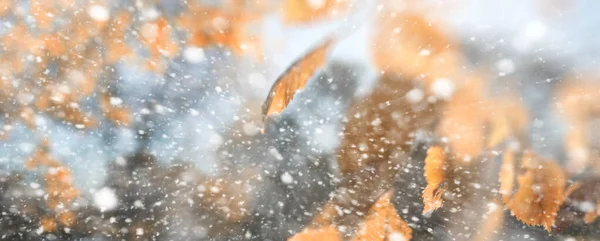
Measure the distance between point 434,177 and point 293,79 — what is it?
45 centimetres

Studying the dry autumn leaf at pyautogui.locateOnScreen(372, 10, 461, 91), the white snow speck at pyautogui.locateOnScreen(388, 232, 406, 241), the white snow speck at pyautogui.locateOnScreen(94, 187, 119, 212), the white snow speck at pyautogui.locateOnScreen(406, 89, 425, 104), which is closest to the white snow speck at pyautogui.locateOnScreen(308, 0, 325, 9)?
the dry autumn leaf at pyautogui.locateOnScreen(372, 10, 461, 91)

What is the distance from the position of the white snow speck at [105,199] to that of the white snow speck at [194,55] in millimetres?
489

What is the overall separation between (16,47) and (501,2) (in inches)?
49.5

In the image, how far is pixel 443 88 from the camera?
3.31 ft

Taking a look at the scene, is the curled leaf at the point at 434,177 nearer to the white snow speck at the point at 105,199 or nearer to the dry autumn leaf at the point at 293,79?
the dry autumn leaf at the point at 293,79

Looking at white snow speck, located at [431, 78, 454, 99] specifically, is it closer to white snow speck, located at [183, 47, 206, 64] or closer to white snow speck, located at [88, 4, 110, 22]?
white snow speck, located at [183, 47, 206, 64]

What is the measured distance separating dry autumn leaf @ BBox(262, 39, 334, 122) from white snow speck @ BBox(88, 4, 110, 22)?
0.49 metres

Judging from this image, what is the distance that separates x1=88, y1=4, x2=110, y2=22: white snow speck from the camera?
1.13m

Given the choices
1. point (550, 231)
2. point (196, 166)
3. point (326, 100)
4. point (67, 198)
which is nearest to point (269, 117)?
point (326, 100)

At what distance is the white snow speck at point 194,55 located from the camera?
3.73ft

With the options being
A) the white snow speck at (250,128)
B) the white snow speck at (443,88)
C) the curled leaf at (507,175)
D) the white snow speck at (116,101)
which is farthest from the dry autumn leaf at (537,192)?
the white snow speck at (116,101)

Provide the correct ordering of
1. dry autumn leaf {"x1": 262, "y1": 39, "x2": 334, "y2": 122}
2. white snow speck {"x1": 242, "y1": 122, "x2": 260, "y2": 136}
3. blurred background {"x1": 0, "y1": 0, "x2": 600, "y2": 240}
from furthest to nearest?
white snow speck {"x1": 242, "y1": 122, "x2": 260, "y2": 136} → dry autumn leaf {"x1": 262, "y1": 39, "x2": 334, "y2": 122} → blurred background {"x1": 0, "y1": 0, "x2": 600, "y2": 240}

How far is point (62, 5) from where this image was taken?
3.74 feet

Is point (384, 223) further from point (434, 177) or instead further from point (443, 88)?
point (443, 88)
